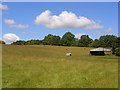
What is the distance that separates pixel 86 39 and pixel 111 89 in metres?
169

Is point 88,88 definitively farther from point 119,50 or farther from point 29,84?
point 119,50

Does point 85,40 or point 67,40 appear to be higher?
point 67,40

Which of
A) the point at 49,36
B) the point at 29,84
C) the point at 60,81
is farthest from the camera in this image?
A: the point at 49,36

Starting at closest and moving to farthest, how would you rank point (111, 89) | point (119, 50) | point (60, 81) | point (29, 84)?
point (111, 89) → point (29, 84) → point (60, 81) → point (119, 50)

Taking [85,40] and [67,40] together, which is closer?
[85,40]

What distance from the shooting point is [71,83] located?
56.6 feet

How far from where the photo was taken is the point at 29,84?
1675 centimetres

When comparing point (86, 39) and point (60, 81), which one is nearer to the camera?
point (60, 81)

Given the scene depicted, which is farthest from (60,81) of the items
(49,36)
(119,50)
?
(49,36)

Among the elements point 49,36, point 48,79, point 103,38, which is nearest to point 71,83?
point 48,79

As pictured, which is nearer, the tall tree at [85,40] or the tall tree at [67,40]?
the tall tree at [85,40]

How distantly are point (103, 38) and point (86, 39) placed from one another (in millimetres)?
12111

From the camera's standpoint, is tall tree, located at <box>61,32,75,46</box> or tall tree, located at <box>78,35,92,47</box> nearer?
tall tree, located at <box>78,35,92,47</box>

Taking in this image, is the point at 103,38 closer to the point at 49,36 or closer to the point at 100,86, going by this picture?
the point at 49,36
